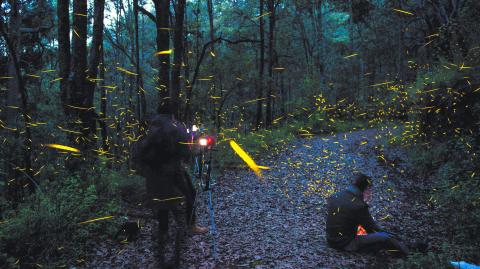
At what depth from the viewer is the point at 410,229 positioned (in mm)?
7754

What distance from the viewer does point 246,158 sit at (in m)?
15.6

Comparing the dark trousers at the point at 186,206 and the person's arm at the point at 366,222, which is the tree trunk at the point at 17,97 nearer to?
the dark trousers at the point at 186,206

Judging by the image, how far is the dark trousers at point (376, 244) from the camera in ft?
20.1

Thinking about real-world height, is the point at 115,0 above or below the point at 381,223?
above

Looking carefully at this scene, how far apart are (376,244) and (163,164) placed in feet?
13.2

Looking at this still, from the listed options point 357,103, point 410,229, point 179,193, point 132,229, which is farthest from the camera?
point 357,103

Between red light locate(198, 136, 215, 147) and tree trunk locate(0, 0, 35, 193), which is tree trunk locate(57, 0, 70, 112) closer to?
tree trunk locate(0, 0, 35, 193)

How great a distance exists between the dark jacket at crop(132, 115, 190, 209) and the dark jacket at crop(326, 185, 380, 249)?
2949 mm

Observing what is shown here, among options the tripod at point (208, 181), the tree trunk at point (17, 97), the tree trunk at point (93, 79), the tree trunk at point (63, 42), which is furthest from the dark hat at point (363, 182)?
the tree trunk at point (63, 42)

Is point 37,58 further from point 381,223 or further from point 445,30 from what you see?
point 445,30

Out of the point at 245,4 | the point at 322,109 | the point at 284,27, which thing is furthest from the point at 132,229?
the point at 284,27

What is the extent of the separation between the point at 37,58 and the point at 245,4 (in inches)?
902

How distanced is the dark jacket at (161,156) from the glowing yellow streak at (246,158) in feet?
25.1

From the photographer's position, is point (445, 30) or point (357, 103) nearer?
point (445, 30)
